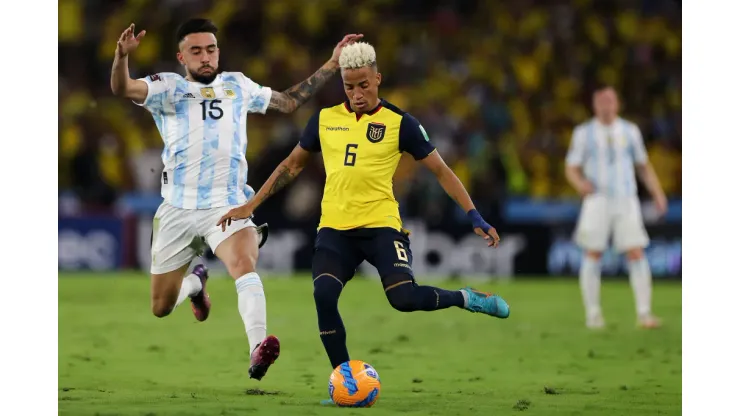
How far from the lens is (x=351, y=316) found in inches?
495

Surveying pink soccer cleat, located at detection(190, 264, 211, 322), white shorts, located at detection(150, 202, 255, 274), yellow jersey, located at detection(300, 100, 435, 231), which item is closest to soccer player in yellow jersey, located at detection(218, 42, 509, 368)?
yellow jersey, located at detection(300, 100, 435, 231)

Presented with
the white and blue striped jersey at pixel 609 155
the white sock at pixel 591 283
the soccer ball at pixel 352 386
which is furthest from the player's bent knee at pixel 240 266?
the white and blue striped jersey at pixel 609 155

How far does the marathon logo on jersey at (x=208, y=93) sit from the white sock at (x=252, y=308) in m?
1.21

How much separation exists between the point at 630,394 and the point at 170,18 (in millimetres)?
13067

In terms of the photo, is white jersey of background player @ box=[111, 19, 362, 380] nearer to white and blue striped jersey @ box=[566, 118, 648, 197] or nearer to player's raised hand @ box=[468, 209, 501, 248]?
player's raised hand @ box=[468, 209, 501, 248]

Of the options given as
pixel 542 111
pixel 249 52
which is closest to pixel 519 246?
pixel 542 111

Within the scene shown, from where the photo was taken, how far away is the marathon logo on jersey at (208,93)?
25.6 ft

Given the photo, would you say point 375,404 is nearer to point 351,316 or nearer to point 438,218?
point 351,316

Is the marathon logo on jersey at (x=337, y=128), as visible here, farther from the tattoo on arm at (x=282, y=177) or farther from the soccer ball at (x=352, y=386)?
the soccer ball at (x=352, y=386)

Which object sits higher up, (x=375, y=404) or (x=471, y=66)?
(x=471, y=66)

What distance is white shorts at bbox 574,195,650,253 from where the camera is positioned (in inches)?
462

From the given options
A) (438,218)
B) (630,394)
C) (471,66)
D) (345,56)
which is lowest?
(630,394)

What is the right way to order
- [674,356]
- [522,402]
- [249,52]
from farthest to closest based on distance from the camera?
[249,52] < [674,356] < [522,402]

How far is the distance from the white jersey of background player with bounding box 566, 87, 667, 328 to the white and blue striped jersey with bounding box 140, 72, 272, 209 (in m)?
4.77
